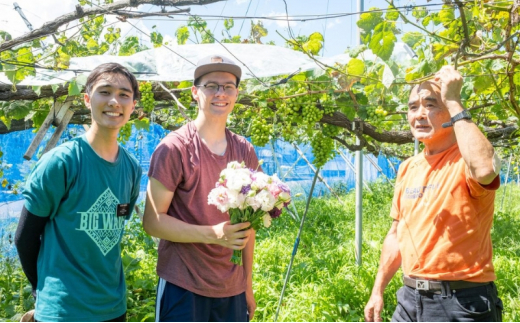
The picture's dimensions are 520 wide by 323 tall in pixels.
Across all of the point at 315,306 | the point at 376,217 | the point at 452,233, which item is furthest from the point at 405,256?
the point at 376,217

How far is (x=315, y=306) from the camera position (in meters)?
3.72

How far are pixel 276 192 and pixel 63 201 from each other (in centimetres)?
79

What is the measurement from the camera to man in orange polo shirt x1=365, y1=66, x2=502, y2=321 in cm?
163

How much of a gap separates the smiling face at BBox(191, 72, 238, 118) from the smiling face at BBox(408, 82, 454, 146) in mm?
843

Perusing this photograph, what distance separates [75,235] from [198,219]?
1.49ft

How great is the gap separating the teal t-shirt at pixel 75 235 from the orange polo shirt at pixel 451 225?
1.27 metres

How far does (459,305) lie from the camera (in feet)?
5.72

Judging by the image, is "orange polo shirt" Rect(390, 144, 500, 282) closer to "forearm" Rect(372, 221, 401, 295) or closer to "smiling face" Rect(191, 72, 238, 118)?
"forearm" Rect(372, 221, 401, 295)

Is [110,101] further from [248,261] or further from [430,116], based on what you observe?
[430,116]

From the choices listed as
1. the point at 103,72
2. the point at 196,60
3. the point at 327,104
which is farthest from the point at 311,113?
the point at 103,72

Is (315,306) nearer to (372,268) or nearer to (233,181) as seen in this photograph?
(372,268)

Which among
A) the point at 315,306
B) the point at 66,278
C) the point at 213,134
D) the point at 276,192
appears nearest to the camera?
the point at 66,278

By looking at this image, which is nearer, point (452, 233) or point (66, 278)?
point (66, 278)

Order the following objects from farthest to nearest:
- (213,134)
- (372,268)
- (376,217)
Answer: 1. (376,217)
2. (372,268)
3. (213,134)
